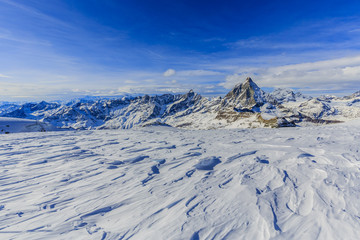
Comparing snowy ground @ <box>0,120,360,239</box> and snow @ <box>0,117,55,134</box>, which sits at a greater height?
snowy ground @ <box>0,120,360,239</box>

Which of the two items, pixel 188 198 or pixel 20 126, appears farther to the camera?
pixel 20 126

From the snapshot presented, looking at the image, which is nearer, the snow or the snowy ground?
the snowy ground

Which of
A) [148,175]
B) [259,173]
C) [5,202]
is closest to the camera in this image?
[5,202]

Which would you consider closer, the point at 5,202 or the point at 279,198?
the point at 279,198

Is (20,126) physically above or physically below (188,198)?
below

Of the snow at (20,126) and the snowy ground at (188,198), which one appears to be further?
the snow at (20,126)

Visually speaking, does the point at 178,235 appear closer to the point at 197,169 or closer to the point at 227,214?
the point at 227,214

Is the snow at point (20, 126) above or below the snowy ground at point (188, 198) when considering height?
below

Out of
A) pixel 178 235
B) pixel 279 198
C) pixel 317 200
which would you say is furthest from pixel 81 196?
pixel 317 200
